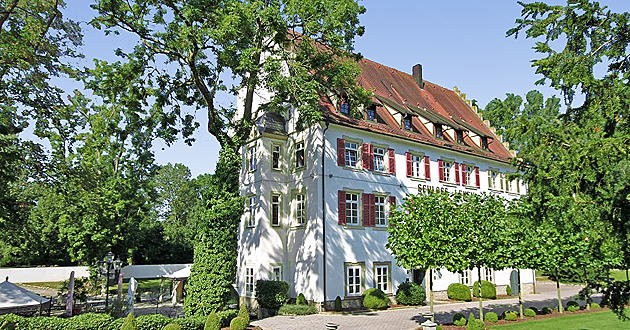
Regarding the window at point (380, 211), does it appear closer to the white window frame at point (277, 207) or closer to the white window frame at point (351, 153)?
the white window frame at point (351, 153)

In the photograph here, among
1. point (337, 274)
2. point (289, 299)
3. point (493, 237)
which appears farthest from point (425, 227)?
point (289, 299)

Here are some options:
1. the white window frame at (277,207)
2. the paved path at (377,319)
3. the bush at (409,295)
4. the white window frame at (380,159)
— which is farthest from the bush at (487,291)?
the white window frame at (277,207)

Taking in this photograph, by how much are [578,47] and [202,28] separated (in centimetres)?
1290

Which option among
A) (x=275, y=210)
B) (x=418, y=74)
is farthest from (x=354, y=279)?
(x=418, y=74)

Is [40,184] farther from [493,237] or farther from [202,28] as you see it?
[493,237]

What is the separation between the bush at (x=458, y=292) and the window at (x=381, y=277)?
4.74 meters

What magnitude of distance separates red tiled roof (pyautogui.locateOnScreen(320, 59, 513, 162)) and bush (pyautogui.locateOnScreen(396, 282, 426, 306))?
26.9ft

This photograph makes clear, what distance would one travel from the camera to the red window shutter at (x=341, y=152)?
22.5 metres

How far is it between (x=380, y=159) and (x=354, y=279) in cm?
679

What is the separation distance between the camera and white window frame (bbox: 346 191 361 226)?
2261 centimetres

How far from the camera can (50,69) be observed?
593 inches

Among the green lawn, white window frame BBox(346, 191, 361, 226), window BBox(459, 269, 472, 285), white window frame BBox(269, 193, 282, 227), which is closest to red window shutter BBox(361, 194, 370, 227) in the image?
white window frame BBox(346, 191, 361, 226)

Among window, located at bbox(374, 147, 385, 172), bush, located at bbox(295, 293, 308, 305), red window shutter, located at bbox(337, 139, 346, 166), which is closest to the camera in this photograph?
bush, located at bbox(295, 293, 308, 305)

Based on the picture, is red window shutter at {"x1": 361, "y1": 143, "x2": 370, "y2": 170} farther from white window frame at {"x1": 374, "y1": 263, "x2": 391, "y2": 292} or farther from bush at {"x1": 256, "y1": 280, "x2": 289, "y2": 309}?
bush at {"x1": 256, "y1": 280, "x2": 289, "y2": 309}
